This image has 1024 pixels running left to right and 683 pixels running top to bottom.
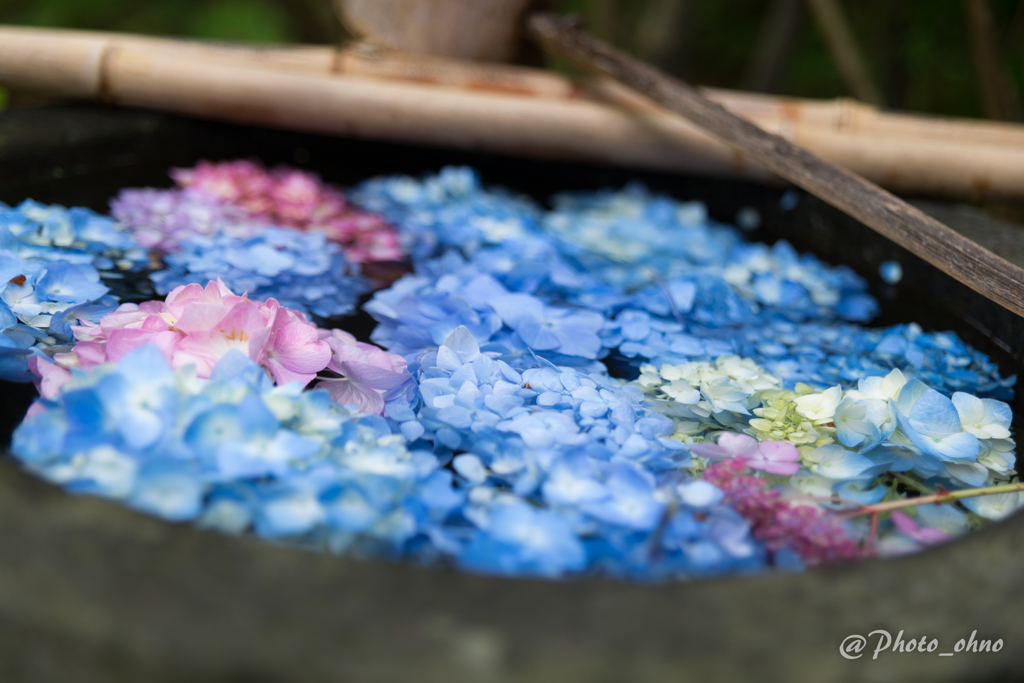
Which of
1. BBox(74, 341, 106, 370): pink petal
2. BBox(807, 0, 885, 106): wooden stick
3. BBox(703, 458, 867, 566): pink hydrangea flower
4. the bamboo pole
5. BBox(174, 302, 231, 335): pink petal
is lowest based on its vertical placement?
BBox(74, 341, 106, 370): pink petal

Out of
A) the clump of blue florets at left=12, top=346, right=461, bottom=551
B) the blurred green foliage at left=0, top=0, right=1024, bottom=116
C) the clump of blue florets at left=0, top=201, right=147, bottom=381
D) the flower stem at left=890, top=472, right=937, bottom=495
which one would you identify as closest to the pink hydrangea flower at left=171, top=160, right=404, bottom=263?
the clump of blue florets at left=0, top=201, right=147, bottom=381

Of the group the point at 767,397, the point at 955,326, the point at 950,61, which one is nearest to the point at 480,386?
the point at 767,397

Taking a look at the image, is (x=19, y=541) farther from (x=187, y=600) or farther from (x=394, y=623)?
(x=394, y=623)

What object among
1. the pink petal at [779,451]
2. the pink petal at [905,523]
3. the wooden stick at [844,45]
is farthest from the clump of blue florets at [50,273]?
the wooden stick at [844,45]

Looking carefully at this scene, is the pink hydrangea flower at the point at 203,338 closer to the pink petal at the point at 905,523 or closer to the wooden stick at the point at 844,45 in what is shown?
the pink petal at the point at 905,523

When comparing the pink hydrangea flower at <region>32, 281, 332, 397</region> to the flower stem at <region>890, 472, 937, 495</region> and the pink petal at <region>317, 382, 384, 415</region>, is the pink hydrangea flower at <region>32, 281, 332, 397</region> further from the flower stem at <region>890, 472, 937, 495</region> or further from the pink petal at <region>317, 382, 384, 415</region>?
the flower stem at <region>890, 472, 937, 495</region>

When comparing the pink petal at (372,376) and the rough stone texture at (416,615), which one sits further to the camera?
the pink petal at (372,376)
